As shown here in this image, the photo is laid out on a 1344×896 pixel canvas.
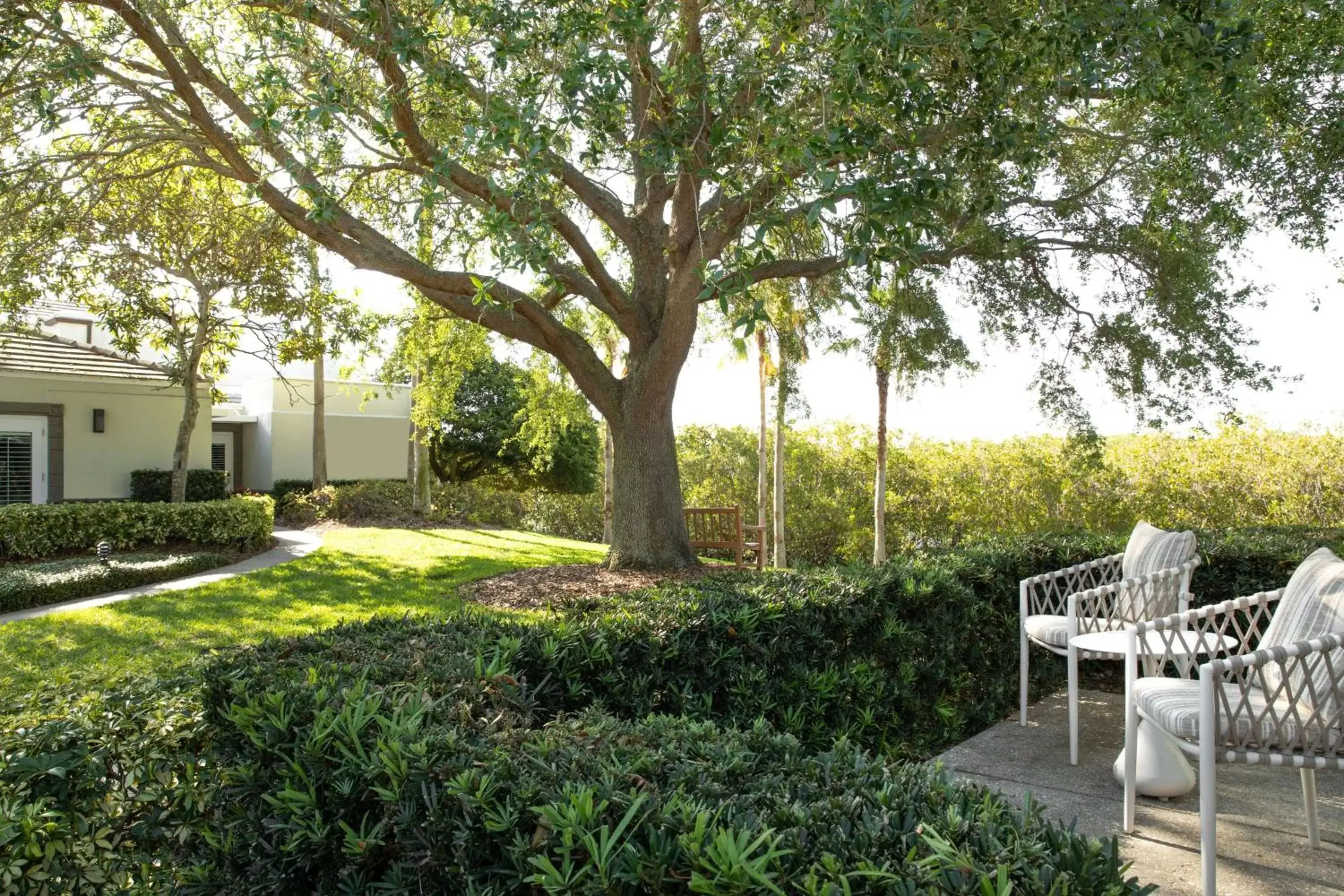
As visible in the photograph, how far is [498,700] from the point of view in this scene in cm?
292

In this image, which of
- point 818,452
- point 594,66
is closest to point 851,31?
point 594,66

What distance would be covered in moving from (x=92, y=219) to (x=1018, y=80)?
11.6m

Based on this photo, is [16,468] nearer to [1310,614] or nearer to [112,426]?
[112,426]

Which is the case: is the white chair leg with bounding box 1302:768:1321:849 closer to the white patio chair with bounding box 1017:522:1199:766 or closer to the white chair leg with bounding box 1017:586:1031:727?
the white patio chair with bounding box 1017:522:1199:766

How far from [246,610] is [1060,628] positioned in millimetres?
7867

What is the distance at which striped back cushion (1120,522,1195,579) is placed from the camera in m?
5.38

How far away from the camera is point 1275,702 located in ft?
11.8

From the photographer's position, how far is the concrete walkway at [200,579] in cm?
983

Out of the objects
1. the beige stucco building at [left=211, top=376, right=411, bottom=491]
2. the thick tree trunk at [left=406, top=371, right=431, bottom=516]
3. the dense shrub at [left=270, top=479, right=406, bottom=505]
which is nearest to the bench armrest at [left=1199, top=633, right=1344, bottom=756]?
the thick tree trunk at [left=406, top=371, right=431, bottom=516]

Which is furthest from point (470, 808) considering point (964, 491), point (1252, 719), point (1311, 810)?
point (964, 491)

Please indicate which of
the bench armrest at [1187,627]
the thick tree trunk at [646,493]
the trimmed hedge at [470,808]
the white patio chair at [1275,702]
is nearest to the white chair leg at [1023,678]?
the bench armrest at [1187,627]

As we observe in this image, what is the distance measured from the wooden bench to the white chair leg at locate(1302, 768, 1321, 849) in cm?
933

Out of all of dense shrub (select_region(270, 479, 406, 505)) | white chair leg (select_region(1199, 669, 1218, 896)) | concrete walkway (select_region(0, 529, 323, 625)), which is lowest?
concrete walkway (select_region(0, 529, 323, 625))

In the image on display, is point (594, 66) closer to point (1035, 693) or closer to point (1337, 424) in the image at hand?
point (1035, 693)
